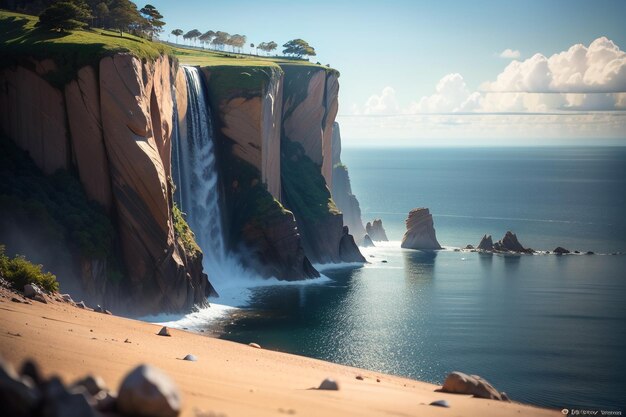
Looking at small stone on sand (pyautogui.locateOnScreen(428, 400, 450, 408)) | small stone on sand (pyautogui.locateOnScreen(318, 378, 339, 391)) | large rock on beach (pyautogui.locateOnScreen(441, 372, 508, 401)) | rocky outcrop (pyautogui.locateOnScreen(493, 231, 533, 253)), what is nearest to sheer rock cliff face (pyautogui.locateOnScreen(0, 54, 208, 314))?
large rock on beach (pyautogui.locateOnScreen(441, 372, 508, 401))

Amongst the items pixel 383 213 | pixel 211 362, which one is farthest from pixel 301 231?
pixel 383 213

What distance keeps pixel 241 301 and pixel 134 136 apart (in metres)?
17.7

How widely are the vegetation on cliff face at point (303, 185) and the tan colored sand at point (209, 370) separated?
60699mm

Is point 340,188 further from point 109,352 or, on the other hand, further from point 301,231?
point 109,352

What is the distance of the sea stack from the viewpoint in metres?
116

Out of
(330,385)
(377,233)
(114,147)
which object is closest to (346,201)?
(377,233)

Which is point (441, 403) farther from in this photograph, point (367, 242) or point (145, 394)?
point (367, 242)

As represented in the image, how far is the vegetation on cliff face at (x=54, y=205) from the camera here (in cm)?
5103

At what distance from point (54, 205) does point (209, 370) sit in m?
32.0

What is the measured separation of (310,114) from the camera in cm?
10044

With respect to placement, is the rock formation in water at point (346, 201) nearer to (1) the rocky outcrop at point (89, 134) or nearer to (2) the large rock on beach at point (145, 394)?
(1) the rocky outcrop at point (89, 134)

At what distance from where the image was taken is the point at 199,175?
7681cm

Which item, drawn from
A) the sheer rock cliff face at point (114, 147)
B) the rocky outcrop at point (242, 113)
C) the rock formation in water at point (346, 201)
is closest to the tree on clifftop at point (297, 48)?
the rock formation in water at point (346, 201)

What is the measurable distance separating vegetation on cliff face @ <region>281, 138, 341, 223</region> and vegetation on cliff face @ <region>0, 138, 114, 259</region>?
40.4 meters
